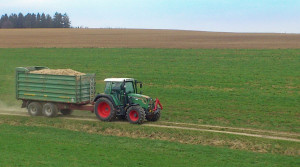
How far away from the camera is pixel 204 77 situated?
32750 millimetres

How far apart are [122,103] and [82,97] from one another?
2350 mm

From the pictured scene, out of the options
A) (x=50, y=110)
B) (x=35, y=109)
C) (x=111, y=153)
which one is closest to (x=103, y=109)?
(x=50, y=110)

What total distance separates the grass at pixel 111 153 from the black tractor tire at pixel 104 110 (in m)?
2.87

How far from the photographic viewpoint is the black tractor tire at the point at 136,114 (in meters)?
19.4

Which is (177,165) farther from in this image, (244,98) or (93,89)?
(244,98)

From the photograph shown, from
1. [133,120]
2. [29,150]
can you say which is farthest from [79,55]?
[29,150]

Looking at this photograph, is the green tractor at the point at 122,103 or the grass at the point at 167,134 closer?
the grass at the point at 167,134

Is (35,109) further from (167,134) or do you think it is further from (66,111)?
(167,134)

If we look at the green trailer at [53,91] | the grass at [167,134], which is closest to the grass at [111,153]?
the grass at [167,134]

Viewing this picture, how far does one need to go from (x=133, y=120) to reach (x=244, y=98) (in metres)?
9.17

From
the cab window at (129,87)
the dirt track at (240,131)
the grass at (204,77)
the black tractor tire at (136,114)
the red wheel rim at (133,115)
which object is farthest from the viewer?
the grass at (204,77)

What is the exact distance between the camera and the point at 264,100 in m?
25.3

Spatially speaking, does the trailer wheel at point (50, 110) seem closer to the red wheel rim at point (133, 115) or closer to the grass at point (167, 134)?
the grass at point (167, 134)

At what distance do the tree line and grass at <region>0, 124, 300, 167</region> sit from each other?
110775 mm
